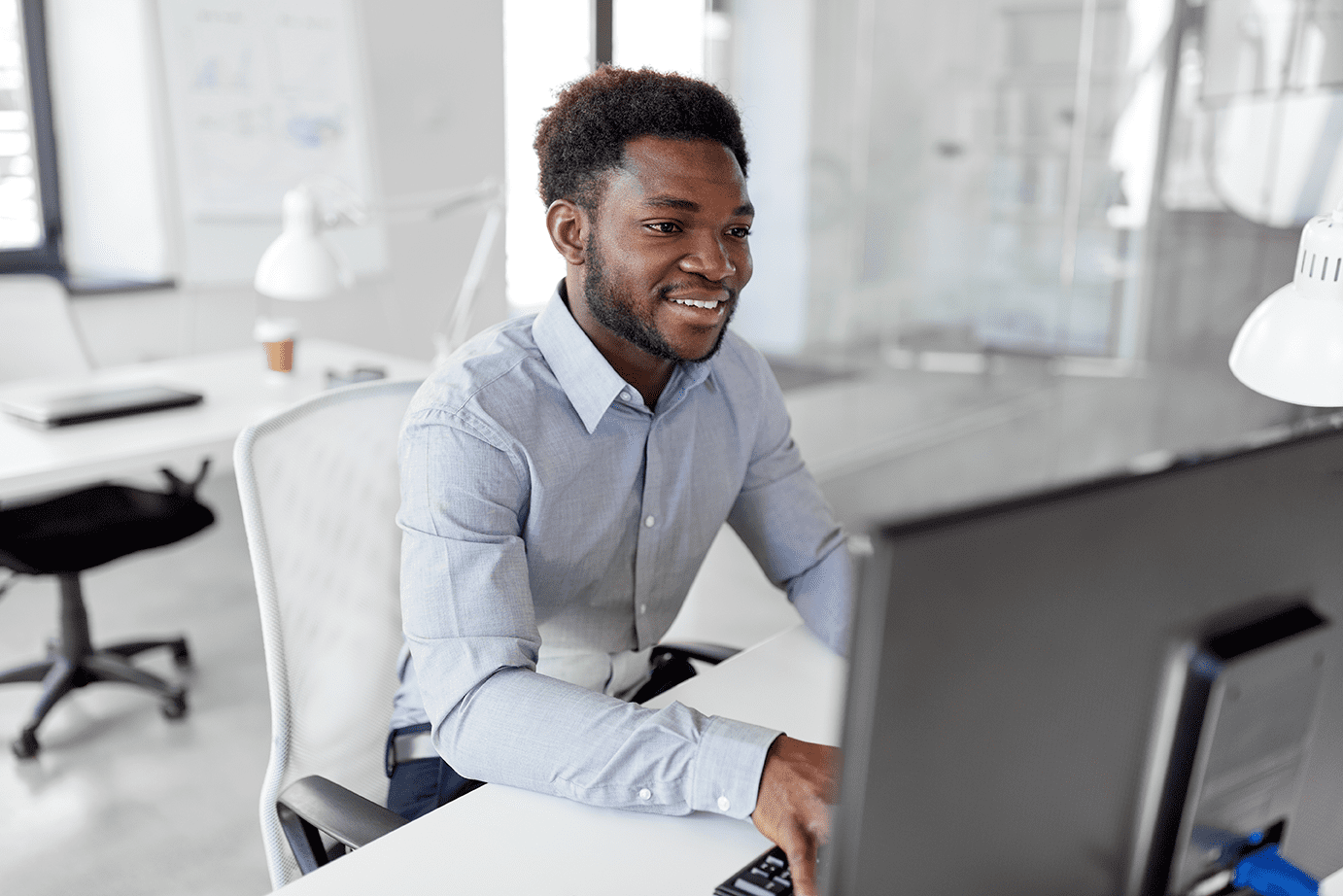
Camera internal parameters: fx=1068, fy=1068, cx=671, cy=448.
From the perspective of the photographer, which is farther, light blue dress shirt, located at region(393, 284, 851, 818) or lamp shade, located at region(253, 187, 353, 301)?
lamp shade, located at region(253, 187, 353, 301)

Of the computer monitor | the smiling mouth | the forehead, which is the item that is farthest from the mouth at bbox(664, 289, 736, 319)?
the computer monitor

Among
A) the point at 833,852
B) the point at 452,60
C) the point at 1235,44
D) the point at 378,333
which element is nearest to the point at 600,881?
the point at 833,852

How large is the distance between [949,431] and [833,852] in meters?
3.36

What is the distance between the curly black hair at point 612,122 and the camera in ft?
4.16

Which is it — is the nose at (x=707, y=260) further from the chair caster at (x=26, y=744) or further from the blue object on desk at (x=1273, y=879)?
the chair caster at (x=26, y=744)

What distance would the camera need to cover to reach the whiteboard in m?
3.80

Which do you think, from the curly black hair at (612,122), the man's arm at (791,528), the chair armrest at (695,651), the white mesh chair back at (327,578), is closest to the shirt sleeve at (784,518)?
the man's arm at (791,528)

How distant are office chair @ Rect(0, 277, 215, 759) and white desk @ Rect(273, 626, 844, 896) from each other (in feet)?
5.64

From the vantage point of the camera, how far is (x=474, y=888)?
839mm

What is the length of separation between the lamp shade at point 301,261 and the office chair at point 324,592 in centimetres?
104

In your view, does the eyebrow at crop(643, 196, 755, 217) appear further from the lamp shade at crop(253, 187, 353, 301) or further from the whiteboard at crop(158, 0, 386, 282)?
the whiteboard at crop(158, 0, 386, 282)

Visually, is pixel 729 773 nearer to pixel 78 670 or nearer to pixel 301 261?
pixel 301 261

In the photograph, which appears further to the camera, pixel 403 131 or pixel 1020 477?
pixel 403 131

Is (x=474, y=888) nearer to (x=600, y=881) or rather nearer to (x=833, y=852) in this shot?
(x=600, y=881)
